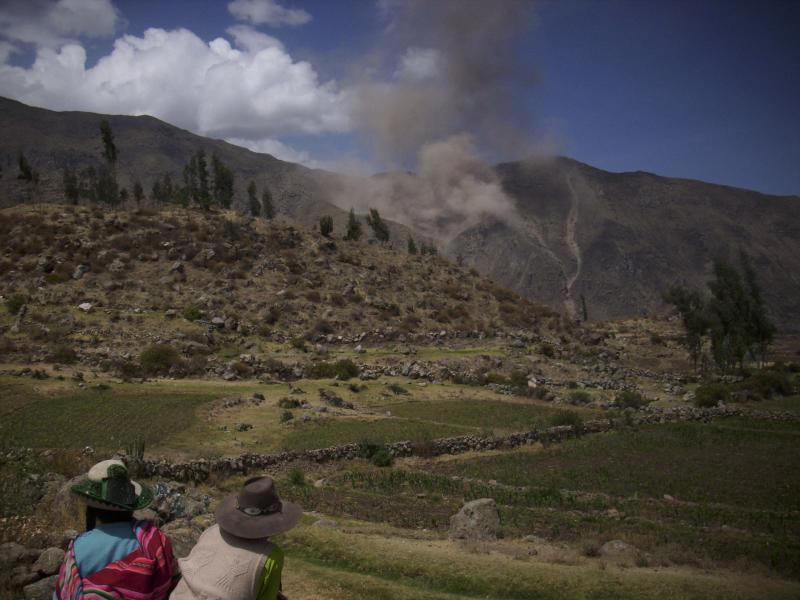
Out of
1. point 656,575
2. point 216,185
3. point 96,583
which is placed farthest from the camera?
point 216,185

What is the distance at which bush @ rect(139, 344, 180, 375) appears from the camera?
46.1 m

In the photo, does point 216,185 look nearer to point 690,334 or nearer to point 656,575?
point 690,334

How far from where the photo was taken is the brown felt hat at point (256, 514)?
5180 mm

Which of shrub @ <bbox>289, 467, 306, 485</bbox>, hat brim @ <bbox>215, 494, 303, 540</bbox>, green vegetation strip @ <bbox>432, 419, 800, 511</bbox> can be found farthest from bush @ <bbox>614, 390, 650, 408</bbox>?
hat brim @ <bbox>215, 494, 303, 540</bbox>

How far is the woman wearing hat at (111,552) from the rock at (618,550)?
37.3 ft

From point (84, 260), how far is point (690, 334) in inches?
3130

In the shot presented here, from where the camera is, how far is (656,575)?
11734 millimetres

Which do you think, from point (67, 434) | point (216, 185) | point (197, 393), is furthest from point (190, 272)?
point (67, 434)

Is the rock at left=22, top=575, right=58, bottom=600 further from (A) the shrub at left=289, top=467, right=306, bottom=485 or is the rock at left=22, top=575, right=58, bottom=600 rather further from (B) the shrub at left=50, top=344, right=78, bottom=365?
(B) the shrub at left=50, top=344, right=78, bottom=365

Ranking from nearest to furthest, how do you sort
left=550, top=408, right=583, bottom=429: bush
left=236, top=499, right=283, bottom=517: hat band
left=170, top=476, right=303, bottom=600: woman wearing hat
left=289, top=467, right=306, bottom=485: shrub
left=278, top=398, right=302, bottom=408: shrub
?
left=170, top=476, right=303, bottom=600: woman wearing hat
left=236, top=499, right=283, bottom=517: hat band
left=289, top=467, right=306, bottom=485: shrub
left=550, top=408, right=583, bottom=429: bush
left=278, top=398, right=302, bottom=408: shrub

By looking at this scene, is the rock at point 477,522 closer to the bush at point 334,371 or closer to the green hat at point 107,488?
the green hat at point 107,488

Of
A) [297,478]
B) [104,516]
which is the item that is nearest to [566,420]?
[297,478]

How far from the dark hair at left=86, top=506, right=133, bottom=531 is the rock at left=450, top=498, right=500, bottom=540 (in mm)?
11671

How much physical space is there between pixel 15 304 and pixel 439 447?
47981mm
